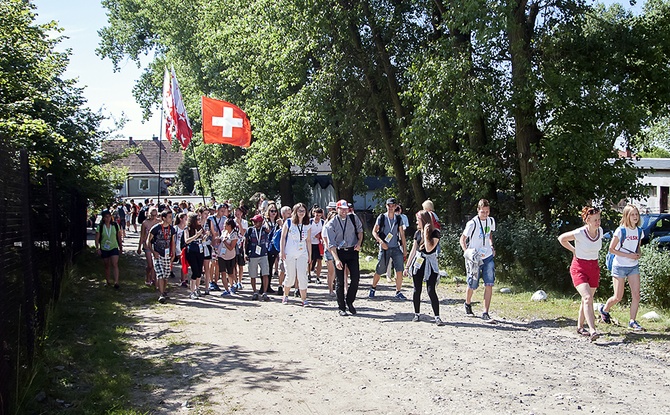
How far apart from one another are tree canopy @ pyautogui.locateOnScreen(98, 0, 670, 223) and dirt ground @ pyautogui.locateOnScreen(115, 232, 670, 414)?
6.62 m

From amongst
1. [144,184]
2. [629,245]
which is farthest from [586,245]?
[144,184]

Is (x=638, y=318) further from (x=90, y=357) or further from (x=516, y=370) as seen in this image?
(x=90, y=357)

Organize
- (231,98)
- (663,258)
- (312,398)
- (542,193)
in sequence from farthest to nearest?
(231,98)
(542,193)
(663,258)
(312,398)

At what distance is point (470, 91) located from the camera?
1630 cm

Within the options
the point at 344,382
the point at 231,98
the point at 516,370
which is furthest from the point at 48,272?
the point at 231,98

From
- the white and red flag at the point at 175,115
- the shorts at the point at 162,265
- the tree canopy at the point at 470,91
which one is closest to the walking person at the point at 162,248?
the shorts at the point at 162,265

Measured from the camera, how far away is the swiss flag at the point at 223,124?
2142cm

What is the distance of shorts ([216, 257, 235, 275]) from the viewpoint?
47.3ft

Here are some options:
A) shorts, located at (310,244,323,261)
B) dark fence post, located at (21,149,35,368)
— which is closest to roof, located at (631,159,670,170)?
shorts, located at (310,244,323,261)

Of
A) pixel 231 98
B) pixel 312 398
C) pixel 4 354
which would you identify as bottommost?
pixel 312 398

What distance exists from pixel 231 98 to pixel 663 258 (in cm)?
2455

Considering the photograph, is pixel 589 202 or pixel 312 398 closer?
pixel 312 398

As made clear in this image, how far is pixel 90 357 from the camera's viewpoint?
28.3 feet

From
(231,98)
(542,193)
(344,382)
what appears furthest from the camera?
(231,98)
